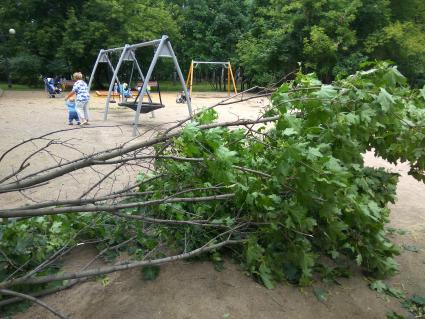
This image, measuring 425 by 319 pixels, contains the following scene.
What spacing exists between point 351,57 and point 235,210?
61.8 feet

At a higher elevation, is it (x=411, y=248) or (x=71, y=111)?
(x=71, y=111)

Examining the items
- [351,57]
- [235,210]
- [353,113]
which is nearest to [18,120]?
[235,210]

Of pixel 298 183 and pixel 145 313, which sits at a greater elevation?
pixel 298 183

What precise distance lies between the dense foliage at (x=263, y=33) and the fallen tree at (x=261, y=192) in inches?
679

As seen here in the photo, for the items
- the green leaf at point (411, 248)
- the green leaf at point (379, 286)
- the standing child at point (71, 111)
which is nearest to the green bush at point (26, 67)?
the standing child at point (71, 111)

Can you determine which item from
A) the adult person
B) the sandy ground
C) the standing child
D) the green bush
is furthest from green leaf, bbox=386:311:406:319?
the green bush

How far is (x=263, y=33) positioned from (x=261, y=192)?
2264 cm

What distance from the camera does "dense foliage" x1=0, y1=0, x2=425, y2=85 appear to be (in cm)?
2003

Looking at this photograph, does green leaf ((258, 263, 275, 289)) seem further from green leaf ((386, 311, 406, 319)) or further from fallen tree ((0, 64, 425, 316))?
green leaf ((386, 311, 406, 319))

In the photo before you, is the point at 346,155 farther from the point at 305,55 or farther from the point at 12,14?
the point at 12,14

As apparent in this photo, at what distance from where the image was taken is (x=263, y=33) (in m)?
24.0

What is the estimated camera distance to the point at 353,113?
2.74 metres

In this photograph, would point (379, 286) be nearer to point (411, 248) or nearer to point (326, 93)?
point (411, 248)

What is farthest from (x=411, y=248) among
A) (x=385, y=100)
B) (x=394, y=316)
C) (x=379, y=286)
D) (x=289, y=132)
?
(x=289, y=132)
